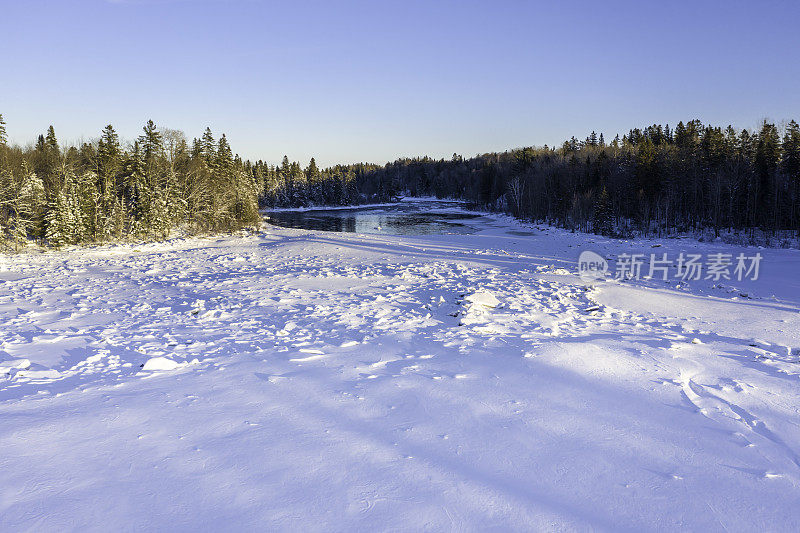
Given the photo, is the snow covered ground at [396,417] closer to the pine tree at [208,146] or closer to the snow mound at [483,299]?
the snow mound at [483,299]

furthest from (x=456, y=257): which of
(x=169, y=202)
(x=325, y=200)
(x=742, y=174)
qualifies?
(x=325, y=200)

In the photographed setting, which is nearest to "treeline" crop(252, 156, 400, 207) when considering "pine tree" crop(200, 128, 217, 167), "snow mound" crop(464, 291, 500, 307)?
"pine tree" crop(200, 128, 217, 167)

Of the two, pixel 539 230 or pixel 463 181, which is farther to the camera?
pixel 463 181

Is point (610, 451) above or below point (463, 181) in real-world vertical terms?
below

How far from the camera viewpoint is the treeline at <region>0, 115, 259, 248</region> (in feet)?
96.3

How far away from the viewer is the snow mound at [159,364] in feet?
21.4

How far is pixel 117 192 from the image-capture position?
38906 millimetres

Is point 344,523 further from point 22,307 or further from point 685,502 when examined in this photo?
point 22,307

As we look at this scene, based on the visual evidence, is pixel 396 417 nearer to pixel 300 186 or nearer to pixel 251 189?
pixel 251 189

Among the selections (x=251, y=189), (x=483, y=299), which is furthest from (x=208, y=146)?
(x=483, y=299)

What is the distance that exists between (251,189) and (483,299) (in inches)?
2046

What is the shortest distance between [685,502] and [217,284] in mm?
14582

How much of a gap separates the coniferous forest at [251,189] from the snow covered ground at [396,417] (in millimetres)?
26658

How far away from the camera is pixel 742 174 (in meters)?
45.8
